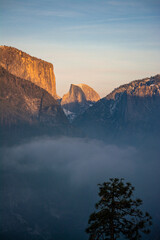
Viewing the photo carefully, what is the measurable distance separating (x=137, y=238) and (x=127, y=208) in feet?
11.2

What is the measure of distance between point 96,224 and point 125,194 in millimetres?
4686

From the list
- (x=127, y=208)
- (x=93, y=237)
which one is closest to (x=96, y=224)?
(x=93, y=237)

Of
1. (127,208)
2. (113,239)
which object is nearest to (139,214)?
(127,208)

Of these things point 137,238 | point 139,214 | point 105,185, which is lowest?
point 137,238

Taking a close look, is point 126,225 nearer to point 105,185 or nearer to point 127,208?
point 127,208

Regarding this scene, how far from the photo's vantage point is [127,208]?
136ft

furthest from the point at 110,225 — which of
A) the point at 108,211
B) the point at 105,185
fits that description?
the point at 105,185

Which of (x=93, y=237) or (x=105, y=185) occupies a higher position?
(x=105, y=185)

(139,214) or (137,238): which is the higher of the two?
(139,214)

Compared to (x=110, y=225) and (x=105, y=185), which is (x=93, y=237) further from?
(x=105, y=185)

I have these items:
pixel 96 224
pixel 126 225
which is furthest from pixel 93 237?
pixel 126 225

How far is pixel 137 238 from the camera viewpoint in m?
40.3

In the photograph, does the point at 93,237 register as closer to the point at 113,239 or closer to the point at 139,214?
the point at 113,239

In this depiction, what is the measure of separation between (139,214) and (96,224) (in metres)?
5.05
